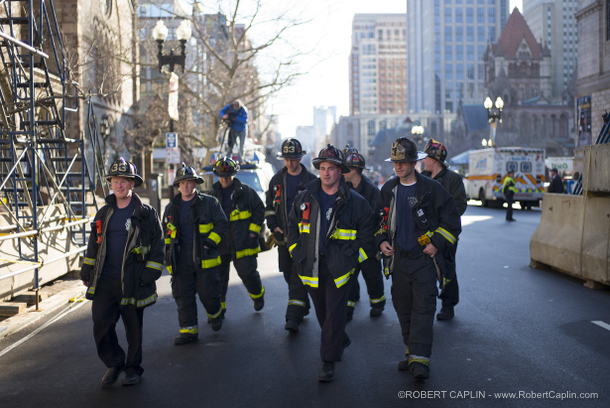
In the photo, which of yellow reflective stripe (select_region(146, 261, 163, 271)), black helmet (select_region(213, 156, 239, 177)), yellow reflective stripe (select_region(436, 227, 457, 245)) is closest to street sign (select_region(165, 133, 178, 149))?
black helmet (select_region(213, 156, 239, 177))

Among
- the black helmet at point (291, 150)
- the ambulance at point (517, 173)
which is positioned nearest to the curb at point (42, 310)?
the black helmet at point (291, 150)

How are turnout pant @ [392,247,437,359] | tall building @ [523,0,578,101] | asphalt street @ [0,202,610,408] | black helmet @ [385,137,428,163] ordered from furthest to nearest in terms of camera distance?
tall building @ [523,0,578,101] < black helmet @ [385,137,428,163] < turnout pant @ [392,247,437,359] < asphalt street @ [0,202,610,408]

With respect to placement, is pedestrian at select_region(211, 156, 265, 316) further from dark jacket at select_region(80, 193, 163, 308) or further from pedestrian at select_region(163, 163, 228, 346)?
dark jacket at select_region(80, 193, 163, 308)

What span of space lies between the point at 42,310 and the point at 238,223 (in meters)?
3.04

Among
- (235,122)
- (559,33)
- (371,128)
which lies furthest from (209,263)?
(371,128)

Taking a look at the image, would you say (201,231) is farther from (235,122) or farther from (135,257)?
(235,122)

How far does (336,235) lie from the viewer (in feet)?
17.9

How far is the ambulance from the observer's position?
2944cm

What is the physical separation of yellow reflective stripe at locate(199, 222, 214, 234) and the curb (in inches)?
106

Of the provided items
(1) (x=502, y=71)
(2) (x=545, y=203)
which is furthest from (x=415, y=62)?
(2) (x=545, y=203)

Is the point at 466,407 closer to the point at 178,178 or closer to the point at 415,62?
the point at 178,178

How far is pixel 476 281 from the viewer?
10.0 metres

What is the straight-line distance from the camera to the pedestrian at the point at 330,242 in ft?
17.5

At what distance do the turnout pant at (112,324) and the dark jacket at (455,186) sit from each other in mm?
4003
